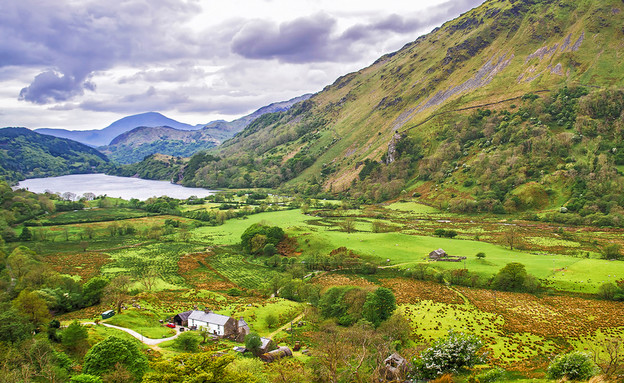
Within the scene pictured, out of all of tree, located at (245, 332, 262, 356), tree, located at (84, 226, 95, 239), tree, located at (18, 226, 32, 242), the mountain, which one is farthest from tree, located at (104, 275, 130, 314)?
the mountain

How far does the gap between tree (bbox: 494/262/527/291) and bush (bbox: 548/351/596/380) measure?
29.9m

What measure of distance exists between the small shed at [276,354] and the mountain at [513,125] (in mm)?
87011

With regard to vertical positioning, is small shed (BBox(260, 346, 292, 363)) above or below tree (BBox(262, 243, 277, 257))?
below

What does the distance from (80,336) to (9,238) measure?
70.6 metres

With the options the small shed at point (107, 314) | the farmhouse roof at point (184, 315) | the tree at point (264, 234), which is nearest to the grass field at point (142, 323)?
the small shed at point (107, 314)

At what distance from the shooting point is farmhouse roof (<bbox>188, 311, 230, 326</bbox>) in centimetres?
4081

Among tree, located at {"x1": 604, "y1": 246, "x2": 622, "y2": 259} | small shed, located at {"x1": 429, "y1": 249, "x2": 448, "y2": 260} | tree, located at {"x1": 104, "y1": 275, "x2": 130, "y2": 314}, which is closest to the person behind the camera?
tree, located at {"x1": 104, "y1": 275, "x2": 130, "y2": 314}

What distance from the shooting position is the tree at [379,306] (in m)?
40.8

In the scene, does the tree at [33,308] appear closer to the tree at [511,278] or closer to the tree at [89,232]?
the tree at [511,278]

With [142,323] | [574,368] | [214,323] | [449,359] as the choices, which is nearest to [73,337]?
[142,323]

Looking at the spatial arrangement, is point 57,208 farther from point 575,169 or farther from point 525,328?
point 575,169

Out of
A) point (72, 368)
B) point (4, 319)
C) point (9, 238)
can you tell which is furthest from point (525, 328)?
point (9, 238)

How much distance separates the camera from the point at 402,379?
26719mm

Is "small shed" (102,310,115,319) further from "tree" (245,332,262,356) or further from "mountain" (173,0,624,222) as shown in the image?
"mountain" (173,0,624,222)
